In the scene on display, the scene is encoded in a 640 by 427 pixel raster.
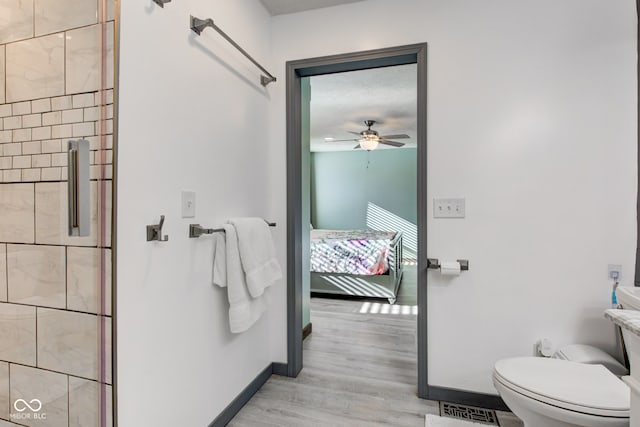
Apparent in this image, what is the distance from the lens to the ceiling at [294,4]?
6.89 feet

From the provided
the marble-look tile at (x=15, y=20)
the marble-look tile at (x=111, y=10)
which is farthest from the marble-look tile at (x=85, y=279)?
the marble-look tile at (x=111, y=10)

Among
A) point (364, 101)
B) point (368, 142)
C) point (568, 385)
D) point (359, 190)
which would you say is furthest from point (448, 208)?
point (359, 190)

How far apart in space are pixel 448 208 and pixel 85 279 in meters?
1.77

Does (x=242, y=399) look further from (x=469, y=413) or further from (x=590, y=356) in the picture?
(x=590, y=356)

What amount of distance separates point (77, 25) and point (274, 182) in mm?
1359

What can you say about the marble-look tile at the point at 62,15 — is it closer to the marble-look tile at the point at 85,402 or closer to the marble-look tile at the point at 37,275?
the marble-look tile at the point at 37,275

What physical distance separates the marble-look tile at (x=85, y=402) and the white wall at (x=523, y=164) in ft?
5.41

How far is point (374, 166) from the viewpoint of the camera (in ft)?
24.7

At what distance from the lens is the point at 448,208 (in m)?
1.95

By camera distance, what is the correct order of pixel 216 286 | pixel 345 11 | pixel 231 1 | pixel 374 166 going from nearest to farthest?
1. pixel 216 286
2. pixel 231 1
3. pixel 345 11
4. pixel 374 166

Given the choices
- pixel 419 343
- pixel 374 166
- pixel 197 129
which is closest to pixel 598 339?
pixel 419 343

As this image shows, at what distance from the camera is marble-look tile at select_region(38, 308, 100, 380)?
3.48 ft

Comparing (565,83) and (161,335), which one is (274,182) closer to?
(161,335)

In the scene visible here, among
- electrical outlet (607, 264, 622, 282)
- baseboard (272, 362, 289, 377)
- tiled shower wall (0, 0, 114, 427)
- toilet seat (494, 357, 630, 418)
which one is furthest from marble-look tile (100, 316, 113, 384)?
electrical outlet (607, 264, 622, 282)
